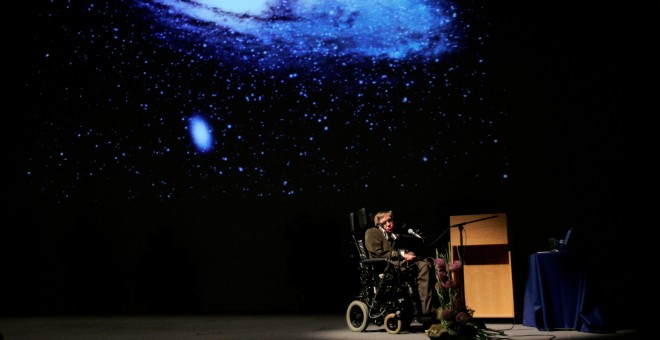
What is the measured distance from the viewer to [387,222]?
18.2ft

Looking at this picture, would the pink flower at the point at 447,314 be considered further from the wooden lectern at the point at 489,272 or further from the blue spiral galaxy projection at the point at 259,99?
the blue spiral galaxy projection at the point at 259,99

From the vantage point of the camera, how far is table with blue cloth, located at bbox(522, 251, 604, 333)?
4.66m

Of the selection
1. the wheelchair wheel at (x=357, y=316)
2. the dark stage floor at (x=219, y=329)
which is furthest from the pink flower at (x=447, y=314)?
the wheelchair wheel at (x=357, y=316)

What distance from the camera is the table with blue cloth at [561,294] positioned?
466 centimetres

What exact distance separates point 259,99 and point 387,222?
2965mm

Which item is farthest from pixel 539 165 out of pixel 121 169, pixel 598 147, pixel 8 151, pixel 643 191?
pixel 8 151

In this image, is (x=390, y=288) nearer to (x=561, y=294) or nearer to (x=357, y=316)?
(x=357, y=316)

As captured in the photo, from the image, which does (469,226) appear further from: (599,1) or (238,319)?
(599,1)

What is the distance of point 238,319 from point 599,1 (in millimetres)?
5295

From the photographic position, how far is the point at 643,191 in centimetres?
659

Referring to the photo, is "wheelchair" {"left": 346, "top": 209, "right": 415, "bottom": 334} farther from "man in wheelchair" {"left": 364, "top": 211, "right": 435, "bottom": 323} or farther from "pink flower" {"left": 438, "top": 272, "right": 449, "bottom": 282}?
"pink flower" {"left": 438, "top": 272, "right": 449, "bottom": 282}

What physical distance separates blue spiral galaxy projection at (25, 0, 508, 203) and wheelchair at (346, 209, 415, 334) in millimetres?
2169

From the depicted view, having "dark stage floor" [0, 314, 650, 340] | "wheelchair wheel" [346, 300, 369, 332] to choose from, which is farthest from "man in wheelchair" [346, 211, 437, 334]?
"dark stage floor" [0, 314, 650, 340]

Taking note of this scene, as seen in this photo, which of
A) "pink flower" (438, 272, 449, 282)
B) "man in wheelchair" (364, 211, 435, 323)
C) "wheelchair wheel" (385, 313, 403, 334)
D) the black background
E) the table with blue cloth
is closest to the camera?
"pink flower" (438, 272, 449, 282)
